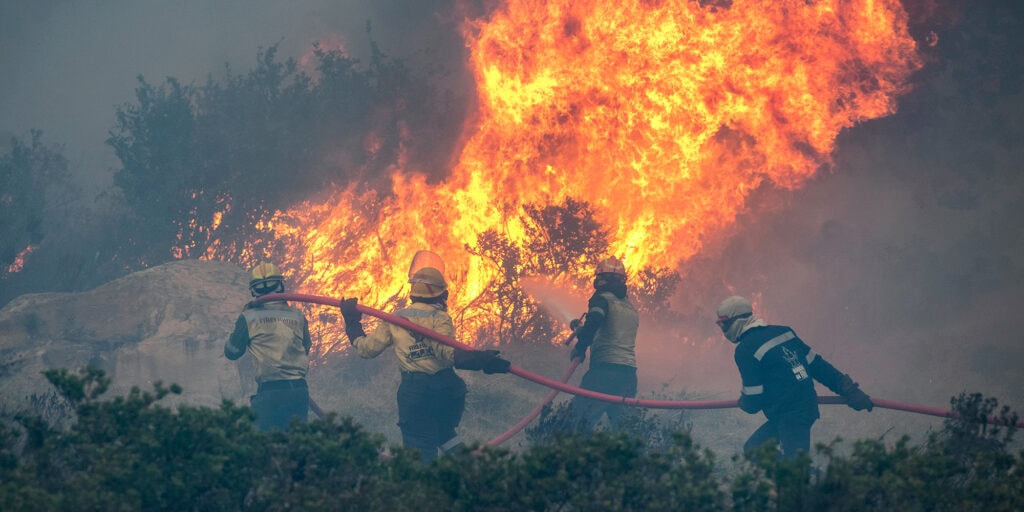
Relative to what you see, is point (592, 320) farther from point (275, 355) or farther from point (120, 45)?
point (120, 45)

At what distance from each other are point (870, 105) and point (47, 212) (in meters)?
18.3

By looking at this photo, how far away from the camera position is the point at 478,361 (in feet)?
26.9

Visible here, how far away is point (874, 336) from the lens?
17.7 meters

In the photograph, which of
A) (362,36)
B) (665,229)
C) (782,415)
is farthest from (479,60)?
(782,415)

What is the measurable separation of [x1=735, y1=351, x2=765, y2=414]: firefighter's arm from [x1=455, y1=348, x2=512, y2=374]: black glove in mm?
2450

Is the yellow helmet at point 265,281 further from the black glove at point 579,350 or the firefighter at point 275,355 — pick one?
the black glove at point 579,350

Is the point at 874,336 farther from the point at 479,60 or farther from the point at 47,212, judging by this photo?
the point at 47,212

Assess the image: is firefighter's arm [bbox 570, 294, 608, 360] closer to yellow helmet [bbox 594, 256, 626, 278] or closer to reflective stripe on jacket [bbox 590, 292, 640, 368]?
reflective stripe on jacket [bbox 590, 292, 640, 368]

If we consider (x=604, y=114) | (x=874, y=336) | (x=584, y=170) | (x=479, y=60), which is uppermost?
(x=479, y=60)

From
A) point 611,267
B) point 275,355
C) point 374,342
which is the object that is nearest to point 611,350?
point 611,267

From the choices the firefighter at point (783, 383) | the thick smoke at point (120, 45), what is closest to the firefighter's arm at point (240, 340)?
the firefighter at point (783, 383)

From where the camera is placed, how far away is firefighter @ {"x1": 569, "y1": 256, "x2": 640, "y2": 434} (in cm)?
982

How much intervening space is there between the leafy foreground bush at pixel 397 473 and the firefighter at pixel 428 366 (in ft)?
8.81

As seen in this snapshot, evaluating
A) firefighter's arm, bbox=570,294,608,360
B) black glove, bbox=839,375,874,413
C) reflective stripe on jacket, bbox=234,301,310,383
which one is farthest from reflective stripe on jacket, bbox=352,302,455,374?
black glove, bbox=839,375,874,413
